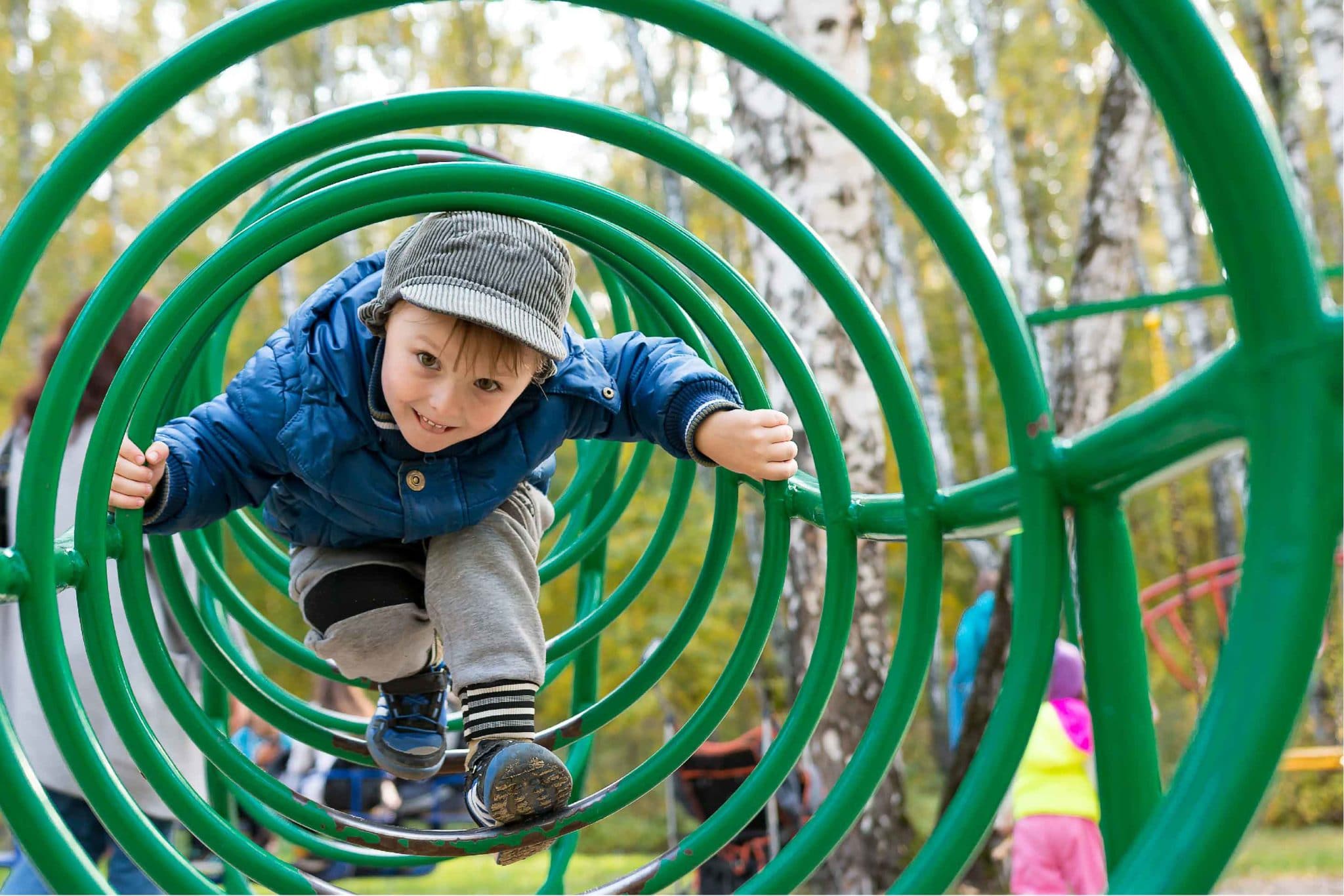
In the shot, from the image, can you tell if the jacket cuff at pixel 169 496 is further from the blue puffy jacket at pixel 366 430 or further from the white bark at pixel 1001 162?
the white bark at pixel 1001 162

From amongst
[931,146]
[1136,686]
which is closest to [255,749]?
[1136,686]

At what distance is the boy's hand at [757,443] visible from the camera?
1553 mm

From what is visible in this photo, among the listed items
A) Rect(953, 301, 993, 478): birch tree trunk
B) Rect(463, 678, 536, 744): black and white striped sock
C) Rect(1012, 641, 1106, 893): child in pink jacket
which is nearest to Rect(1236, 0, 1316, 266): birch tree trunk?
Rect(1012, 641, 1106, 893): child in pink jacket

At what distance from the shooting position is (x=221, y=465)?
1.63m

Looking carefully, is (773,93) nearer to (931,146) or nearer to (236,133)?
(931,146)

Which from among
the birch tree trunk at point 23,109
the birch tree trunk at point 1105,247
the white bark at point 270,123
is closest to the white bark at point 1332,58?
the birch tree trunk at point 1105,247

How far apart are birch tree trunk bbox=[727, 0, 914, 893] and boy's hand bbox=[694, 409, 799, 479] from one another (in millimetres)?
2234

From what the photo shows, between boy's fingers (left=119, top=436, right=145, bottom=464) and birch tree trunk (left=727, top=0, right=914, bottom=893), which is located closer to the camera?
boy's fingers (left=119, top=436, right=145, bottom=464)

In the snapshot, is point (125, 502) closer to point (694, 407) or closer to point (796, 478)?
point (694, 407)

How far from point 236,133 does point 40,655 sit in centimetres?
1728

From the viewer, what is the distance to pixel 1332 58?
643 cm

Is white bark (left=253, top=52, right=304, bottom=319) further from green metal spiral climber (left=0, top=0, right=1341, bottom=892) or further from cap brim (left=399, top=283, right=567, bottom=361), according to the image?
cap brim (left=399, top=283, right=567, bottom=361)

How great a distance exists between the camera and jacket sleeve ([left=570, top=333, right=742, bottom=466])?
1.66m

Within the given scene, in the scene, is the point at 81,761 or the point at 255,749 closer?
the point at 81,761
